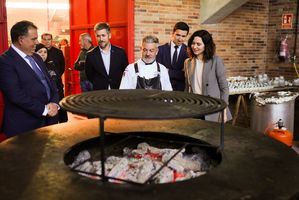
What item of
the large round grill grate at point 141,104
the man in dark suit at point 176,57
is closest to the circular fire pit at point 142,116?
the large round grill grate at point 141,104

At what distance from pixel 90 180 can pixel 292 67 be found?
7.14 m

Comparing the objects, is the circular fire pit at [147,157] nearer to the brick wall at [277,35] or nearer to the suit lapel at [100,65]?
the suit lapel at [100,65]

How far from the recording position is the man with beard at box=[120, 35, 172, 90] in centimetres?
339

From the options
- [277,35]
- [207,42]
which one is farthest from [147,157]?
[277,35]

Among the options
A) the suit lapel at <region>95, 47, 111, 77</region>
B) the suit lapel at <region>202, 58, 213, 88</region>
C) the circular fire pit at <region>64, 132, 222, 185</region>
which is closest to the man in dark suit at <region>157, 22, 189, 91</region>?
the suit lapel at <region>202, 58, 213, 88</region>

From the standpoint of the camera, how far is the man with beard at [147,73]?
3.39 m

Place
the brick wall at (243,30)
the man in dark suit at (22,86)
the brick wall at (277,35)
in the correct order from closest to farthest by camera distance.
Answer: the man in dark suit at (22,86)
the brick wall at (243,30)
the brick wall at (277,35)

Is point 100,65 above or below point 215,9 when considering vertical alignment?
below

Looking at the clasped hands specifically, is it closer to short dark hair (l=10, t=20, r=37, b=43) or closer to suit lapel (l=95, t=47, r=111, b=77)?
short dark hair (l=10, t=20, r=37, b=43)

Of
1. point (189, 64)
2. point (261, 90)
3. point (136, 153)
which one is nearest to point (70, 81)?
point (261, 90)

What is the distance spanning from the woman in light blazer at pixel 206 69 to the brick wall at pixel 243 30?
8.51 ft

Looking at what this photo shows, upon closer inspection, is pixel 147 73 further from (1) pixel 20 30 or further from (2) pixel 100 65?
(1) pixel 20 30

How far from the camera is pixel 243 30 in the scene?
25.7ft

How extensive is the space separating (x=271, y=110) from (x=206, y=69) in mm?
2166
